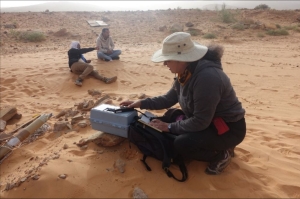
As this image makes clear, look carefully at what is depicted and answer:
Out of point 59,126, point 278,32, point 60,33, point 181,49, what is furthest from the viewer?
point 60,33

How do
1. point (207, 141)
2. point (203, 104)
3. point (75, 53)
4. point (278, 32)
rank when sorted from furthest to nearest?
point (278, 32)
point (75, 53)
point (207, 141)
point (203, 104)

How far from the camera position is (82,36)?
15.4m

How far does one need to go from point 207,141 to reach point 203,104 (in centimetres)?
44

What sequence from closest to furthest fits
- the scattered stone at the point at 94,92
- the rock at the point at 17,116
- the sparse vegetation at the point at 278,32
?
the rock at the point at 17,116, the scattered stone at the point at 94,92, the sparse vegetation at the point at 278,32

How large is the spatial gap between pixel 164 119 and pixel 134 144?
0.45 meters

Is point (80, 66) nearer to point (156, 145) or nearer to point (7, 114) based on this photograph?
point (7, 114)

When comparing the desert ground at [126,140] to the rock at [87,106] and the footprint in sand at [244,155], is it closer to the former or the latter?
the footprint in sand at [244,155]

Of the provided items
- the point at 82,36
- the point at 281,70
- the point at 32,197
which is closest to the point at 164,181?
the point at 32,197

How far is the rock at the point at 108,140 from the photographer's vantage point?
3.06 m

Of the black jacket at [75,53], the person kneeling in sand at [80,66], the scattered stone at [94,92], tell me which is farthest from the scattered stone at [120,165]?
the black jacket at [75,53]

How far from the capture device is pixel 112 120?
9.89ft

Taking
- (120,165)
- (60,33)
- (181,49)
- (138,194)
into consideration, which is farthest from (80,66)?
(60,33)

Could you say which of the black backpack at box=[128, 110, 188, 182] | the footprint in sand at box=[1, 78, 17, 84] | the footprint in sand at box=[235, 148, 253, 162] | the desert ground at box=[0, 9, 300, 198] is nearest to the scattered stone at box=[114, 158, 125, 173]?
the desert ground at box=[0, 9, 300, 198]

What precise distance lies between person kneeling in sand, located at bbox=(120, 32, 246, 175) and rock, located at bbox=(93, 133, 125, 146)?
0.58 meters
